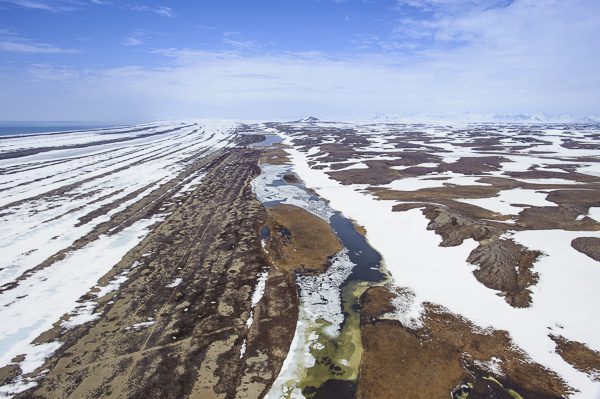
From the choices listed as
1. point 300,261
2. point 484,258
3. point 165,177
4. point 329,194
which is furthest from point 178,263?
point 165,177

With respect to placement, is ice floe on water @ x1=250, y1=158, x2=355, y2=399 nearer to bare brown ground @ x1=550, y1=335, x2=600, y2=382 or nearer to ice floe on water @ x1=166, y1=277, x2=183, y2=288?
ice floe on water @ x1=166, y1=277, x2=183, y2=288

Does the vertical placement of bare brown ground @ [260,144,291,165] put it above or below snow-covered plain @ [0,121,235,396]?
below

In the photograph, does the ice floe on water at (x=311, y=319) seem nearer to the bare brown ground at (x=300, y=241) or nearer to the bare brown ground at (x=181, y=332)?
the bare brown ground at (x=181, y=332)

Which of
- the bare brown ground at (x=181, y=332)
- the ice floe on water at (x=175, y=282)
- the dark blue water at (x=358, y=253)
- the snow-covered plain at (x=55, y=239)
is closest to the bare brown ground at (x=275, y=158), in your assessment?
the snow-covered plain at (x=55, y=239)

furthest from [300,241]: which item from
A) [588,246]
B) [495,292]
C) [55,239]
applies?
[588,246]

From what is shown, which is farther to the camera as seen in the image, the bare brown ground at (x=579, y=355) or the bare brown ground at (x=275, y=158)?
the bare brown ground at (x=275, y=158)

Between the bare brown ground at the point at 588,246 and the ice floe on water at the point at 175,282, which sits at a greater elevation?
the ice floe on water at the point at 175,282

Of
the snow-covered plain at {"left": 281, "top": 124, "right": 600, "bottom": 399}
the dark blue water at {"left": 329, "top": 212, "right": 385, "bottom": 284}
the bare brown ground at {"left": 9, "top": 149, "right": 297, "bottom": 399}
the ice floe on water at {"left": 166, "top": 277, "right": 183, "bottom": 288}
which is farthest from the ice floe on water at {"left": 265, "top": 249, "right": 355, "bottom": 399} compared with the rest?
the ice floe on water at {"left": 166, "top": 277, "right": 183, "bottom": 288}
